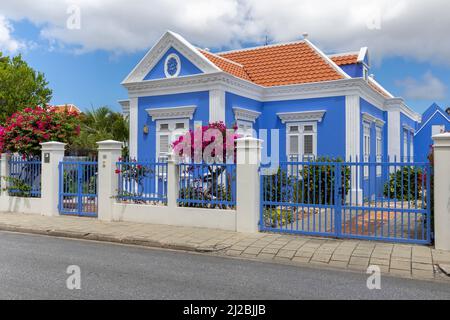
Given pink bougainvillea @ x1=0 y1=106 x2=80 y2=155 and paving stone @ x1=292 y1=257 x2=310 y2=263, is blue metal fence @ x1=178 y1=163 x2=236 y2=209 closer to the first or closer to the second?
paving stone @ x1=292 y1=257 x2=310 y2=263

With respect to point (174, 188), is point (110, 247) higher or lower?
lower

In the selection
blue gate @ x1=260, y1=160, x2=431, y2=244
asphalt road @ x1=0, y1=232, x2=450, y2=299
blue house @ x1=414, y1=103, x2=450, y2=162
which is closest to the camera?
asphalt road @ x1=0, y1=232, x2=450, y2=299

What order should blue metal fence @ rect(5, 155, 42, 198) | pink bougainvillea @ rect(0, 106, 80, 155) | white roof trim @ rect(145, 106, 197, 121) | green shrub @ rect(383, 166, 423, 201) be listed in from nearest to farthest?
green shrub @ rect(383, 166, 423, 201) → blue metal fence @ rect(5, 155, 42, 198) → pink bougainvillea @ rect(0, 106, 80, 155) → white roof trim @ rect(145, 106, 197, 121)

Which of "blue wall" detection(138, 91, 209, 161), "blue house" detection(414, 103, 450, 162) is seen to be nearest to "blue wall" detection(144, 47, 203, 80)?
"blue wall" detection(138, 91, 209, 161)

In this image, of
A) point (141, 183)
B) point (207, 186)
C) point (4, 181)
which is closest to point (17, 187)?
point (4, 181)

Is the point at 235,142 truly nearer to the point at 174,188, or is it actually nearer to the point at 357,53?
the point at 174,188

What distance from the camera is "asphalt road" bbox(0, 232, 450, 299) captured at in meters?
4.98

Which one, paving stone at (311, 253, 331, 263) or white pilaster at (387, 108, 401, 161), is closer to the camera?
paving stone at (311, 253, 331, 263)

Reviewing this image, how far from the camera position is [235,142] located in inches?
374

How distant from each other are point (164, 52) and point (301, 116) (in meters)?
5.69

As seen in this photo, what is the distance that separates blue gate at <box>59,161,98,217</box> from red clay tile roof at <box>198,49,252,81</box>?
252 inches

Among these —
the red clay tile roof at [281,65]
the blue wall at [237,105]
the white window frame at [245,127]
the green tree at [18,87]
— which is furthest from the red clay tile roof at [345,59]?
the green tree at [18,87]

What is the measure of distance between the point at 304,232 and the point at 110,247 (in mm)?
4007
